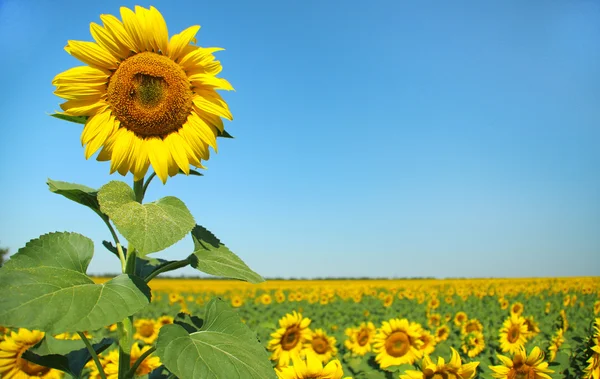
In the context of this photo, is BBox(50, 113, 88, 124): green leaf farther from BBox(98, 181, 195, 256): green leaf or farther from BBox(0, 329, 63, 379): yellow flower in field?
BBox(0, 329, 63, 379): yellow flower in field

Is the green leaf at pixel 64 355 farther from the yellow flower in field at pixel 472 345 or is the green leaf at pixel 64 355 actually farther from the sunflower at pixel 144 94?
the yellow flower in field at pixel 472 345

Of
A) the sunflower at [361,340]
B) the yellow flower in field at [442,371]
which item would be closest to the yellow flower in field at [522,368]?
the yellow flower in field at [442,371]

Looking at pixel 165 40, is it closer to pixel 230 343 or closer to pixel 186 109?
pixel 186 109

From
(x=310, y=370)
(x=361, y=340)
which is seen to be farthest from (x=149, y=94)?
(x=361, y=340)

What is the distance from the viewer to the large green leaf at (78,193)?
82.5 inches

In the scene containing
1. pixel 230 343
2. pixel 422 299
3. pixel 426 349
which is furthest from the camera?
pixel 422 299

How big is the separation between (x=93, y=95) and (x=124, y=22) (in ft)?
1.08

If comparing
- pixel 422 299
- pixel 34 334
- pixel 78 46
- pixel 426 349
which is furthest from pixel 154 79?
pixel 422 299

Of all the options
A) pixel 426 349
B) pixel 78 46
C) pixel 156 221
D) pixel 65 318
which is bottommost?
pixel 426 349

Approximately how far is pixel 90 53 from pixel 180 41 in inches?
14.9

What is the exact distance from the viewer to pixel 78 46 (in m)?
2.10

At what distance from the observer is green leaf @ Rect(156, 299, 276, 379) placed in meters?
1.74

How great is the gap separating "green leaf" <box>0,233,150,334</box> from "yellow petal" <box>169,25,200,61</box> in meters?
0.92

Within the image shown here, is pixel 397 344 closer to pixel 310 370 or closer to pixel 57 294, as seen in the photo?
pixel 310 370
